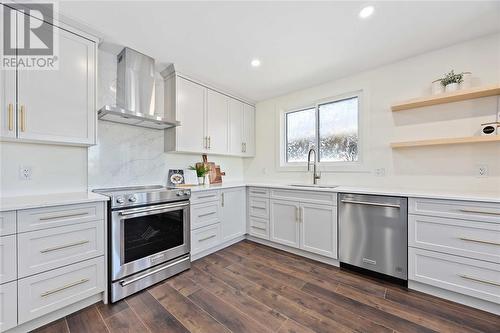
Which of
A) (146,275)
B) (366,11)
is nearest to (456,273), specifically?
(366,11)

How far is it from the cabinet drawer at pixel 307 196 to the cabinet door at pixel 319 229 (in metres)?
0.06

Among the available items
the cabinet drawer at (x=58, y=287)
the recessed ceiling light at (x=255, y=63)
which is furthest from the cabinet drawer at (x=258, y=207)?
the cabinet drawer at (x=58, y=287)

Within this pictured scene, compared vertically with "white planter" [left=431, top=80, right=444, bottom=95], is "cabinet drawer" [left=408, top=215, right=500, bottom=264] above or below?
below

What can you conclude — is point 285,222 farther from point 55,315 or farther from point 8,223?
point 8,223

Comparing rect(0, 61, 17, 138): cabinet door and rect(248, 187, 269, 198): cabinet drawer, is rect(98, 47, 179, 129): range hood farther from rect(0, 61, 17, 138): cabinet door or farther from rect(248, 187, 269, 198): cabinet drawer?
rect(248, 187, 269, 198): cabinet drawer

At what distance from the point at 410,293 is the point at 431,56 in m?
2.55

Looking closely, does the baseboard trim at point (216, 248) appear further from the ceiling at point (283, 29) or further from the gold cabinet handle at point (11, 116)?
the ceiling at point (283, 29)

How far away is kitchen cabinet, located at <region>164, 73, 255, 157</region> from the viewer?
2.73m

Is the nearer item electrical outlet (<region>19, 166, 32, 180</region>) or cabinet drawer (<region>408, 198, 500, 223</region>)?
cabinet drawer (<region>408, 198, 500, 223</region>)

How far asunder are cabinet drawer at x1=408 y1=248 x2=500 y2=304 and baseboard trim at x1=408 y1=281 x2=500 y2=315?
71 millimetres

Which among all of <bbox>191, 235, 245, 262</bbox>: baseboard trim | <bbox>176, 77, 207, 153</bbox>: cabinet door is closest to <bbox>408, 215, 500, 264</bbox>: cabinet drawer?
<bbox>191, 235, 245, 262</bbox>: baseboard trim

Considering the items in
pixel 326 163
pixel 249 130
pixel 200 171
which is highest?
pixel 249 130

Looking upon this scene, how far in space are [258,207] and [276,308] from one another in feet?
5.10

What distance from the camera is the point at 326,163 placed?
3.09 metres
